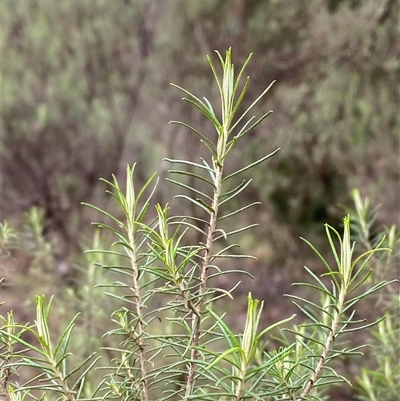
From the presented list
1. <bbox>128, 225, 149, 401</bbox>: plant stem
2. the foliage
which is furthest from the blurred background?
<bbox>128, 225, 149, 401</bbox>: plant stem

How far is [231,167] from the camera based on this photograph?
366cm

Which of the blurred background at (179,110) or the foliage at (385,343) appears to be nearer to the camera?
the foliage at (385,343)

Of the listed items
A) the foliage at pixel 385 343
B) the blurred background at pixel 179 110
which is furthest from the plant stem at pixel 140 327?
the blurred background at pixel 179 110

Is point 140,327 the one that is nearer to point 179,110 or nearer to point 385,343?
point 385,343

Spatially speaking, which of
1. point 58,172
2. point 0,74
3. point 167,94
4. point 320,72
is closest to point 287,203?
point 320,72

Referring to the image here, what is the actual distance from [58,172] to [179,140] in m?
1.06

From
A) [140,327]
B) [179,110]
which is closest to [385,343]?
[140,327]

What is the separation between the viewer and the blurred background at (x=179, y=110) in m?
3.03

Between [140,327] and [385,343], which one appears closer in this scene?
[140,327]

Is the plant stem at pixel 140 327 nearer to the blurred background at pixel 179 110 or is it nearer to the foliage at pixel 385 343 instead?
the foliage at pixel 385 343

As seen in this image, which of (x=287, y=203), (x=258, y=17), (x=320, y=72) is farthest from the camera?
(x=287, y=203)

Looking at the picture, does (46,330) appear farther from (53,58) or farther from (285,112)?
(53,58)

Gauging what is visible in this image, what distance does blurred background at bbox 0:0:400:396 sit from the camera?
3027mm

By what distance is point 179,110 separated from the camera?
3.60 m
